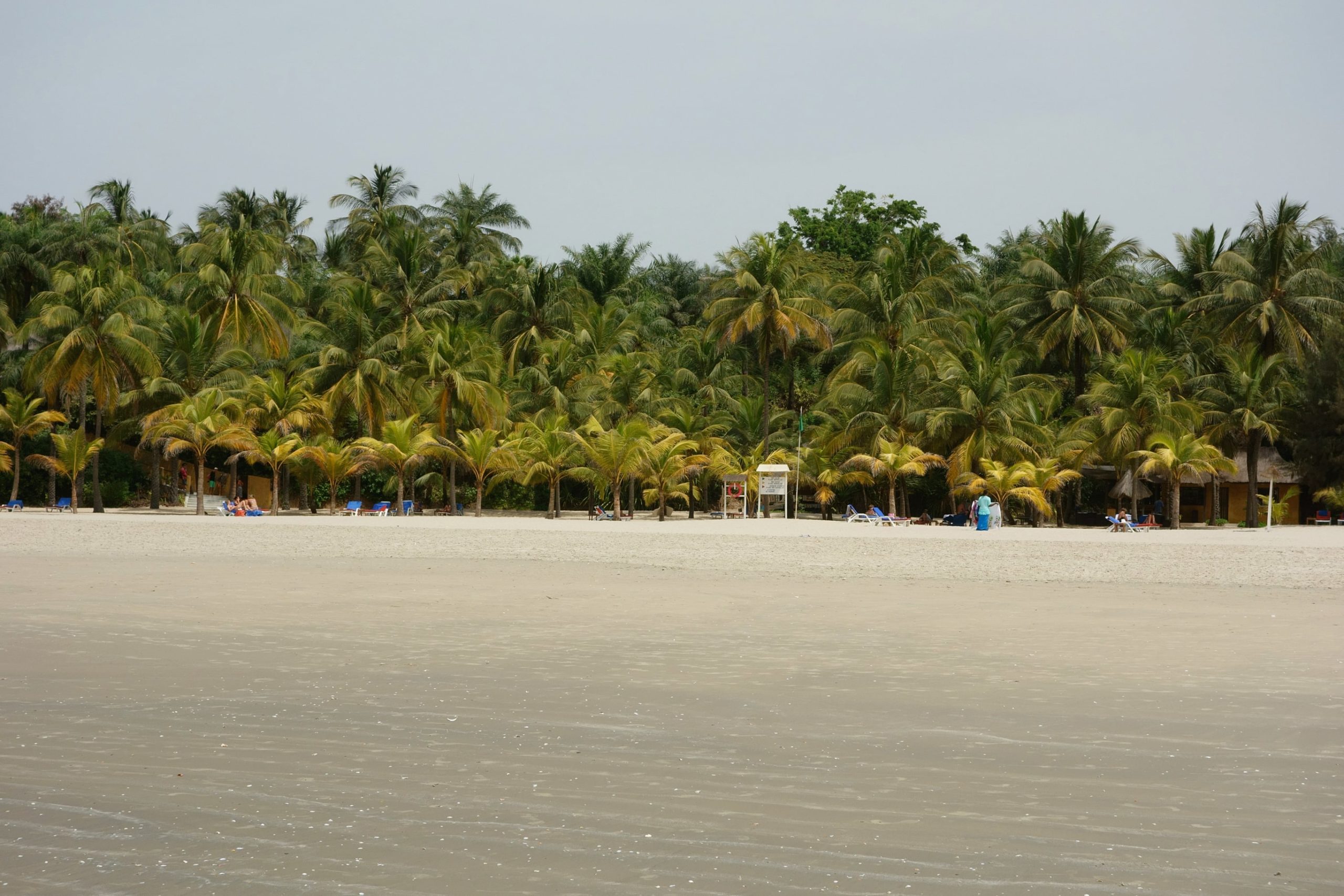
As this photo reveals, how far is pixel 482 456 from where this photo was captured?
33531mm

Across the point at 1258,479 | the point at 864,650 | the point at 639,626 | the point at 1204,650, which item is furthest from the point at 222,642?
the point at 1258,479

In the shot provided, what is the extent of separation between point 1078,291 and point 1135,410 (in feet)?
23.6

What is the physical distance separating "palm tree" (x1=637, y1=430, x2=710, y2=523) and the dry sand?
18462 mm

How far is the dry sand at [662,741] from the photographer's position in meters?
4.00

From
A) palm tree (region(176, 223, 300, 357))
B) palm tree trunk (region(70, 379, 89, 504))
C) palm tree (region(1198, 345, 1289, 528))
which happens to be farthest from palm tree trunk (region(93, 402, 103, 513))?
palm tree (region(1198, 345, 1289, 528))

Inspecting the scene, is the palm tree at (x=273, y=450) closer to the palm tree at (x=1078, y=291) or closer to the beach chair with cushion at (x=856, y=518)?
the beach chair with cushion at (x=856, y=518)

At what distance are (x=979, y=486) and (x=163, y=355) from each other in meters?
23.9

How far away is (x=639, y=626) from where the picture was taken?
10.5 meters

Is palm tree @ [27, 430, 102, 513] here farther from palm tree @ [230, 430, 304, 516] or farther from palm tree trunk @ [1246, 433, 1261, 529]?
palm tree trunk @ [1246, 433, 1261, 529]

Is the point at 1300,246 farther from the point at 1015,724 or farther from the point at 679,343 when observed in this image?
the point at 1015,724

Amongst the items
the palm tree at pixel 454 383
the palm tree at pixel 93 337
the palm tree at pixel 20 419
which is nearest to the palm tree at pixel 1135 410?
the palm tree at pixel 454 383

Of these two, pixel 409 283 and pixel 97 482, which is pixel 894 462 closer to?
pixel 409 283

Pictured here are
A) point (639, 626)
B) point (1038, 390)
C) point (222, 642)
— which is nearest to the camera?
point (222, 642)

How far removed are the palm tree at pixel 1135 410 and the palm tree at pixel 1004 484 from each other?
2.54 metres
